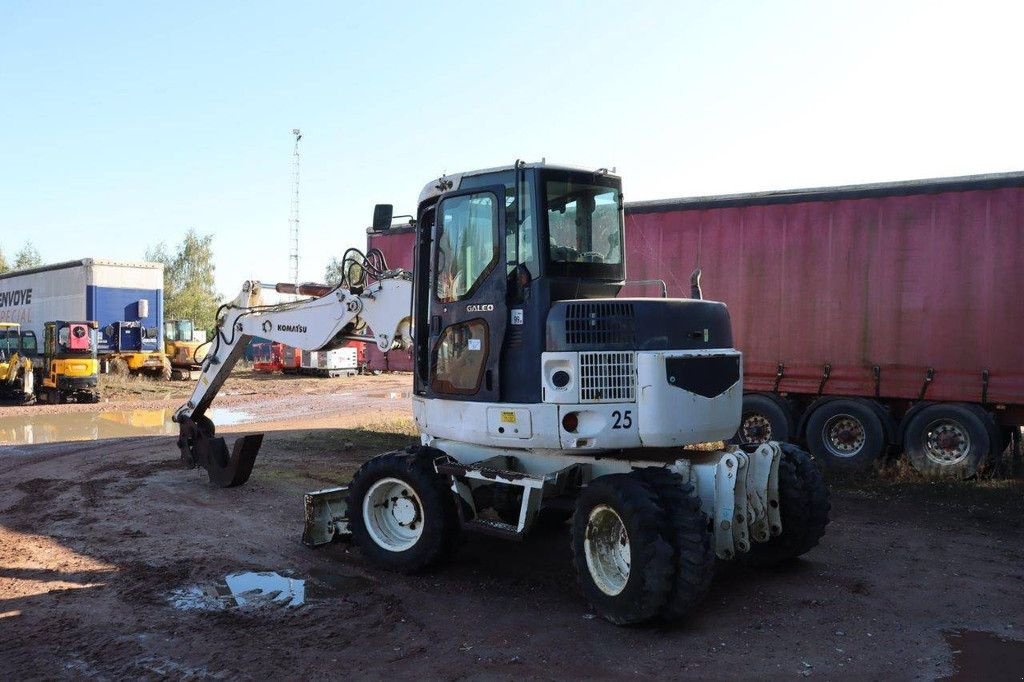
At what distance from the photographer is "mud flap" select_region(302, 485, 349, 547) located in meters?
7.86

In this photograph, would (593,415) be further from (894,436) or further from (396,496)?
(894,436)

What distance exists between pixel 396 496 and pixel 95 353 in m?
19.6

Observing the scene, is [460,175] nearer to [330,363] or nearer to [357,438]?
[357,438]

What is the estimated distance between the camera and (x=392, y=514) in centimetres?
758

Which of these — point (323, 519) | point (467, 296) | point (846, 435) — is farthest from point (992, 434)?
point (323, 519)

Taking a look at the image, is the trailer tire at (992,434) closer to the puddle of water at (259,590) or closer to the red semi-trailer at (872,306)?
the red semi-trailer at (872,306)

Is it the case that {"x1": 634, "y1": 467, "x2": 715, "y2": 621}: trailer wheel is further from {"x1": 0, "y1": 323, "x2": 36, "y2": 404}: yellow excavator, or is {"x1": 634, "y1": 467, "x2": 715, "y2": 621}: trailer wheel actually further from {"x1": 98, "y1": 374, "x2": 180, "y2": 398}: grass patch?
{"x1": 98, "y1": 374, "x2": 180, "y2": 398}: grass patch

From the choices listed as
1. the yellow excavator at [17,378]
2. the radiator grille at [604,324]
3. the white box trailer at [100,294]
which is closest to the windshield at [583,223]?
the radiator grille at [604,324]

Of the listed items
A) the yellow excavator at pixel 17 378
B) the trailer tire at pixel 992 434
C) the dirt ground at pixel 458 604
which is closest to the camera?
the dirt ground at pixel 458 604

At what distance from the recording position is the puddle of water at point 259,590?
6.46m

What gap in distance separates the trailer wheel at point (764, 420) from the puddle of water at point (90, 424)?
11313 mm

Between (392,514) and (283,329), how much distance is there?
10.4ft

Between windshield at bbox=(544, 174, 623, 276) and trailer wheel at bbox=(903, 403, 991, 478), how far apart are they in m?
6.54

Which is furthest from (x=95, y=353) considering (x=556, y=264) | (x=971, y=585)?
(x=971, y=585)
